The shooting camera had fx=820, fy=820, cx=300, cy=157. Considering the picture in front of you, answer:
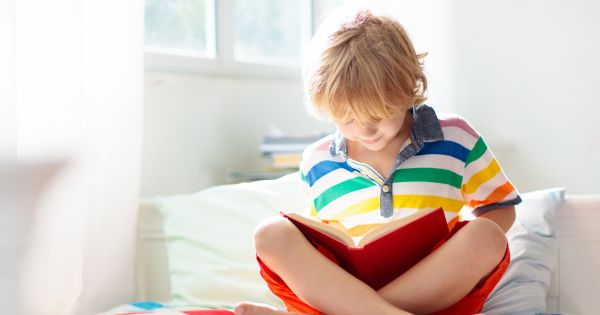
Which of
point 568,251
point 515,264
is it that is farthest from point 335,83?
point 568,251

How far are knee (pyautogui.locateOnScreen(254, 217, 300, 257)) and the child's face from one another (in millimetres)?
173

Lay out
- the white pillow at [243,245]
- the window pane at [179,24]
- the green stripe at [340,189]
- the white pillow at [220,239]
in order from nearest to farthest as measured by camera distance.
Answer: the green stripe at [340,189], the white pillow at [243,245], the white pillow at [220,239], the window pane at [179,24]

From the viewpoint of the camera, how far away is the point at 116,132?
167 centimetres

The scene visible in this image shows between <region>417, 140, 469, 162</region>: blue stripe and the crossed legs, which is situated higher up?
<region>417, 140, 469, 162</region>: blue stripe

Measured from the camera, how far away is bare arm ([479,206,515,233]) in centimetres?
137

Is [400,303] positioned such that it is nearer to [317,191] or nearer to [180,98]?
[317,191]

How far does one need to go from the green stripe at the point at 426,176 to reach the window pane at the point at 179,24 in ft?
3.38

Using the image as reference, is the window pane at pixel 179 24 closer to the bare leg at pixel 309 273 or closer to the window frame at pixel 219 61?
the window frame at pixel 219 61

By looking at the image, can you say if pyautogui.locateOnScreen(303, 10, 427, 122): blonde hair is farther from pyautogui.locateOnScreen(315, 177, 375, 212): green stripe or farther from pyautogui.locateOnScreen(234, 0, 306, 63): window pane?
pyautogui.locateOnScreen(234, 0, 306, 63): window pane

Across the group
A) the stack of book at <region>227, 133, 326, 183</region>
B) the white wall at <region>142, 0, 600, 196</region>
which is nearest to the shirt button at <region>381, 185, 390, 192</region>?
the white wall at <region>142, 0, 600, 196</region>

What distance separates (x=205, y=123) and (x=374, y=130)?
1.00m

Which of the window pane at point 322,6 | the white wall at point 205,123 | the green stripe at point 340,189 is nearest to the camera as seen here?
the green stripe at point 340,189

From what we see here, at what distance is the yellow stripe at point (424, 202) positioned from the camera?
4.39ft

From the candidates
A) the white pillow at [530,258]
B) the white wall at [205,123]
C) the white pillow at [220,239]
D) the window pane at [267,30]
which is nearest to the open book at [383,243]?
the white pillow at [530,258]
